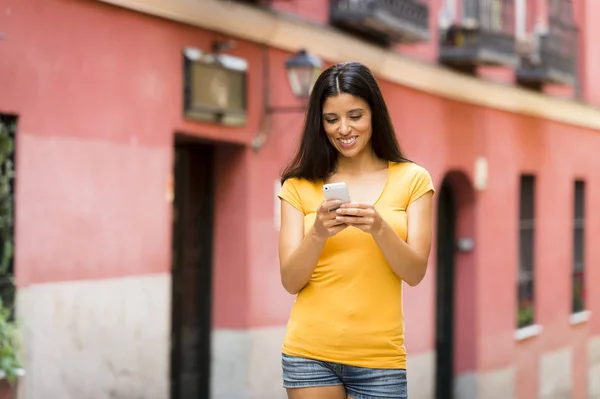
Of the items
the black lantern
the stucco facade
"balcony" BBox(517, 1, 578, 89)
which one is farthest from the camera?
"balcony" BBox(517, 1, 578, 89)

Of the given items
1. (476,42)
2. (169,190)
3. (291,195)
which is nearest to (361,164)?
(291,195)

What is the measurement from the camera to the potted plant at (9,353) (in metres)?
5.51

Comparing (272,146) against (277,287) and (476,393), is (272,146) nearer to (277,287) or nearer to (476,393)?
(277,287)

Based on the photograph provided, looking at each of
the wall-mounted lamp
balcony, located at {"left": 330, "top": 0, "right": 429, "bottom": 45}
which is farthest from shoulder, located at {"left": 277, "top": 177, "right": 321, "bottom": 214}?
balcony, located at {"left": 330, "top": 0, "right": 429, "bottom": 45}

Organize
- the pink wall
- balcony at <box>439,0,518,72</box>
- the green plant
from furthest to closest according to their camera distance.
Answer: balcony at <box>439,0,518,72</box> < the pink wall < the green plant

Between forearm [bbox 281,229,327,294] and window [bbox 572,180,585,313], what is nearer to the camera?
forearm [bbox 281,229,327,294]

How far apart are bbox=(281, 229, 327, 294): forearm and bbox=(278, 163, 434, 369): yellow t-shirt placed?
56 millimetres

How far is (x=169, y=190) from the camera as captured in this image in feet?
24.2

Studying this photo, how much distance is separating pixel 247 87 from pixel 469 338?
17.7 feet

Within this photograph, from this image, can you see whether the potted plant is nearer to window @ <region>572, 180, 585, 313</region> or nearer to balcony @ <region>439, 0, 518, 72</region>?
balcony @ <region>439, 0, 518, 72</region>

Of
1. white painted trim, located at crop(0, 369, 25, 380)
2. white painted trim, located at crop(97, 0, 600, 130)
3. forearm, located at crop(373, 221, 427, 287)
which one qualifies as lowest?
white painted trim, located at crop(0, 369, 25, 380)

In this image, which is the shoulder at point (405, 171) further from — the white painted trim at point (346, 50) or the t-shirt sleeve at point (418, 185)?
the white painted trim at point (346, 50)

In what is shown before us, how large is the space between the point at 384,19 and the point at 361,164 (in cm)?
628

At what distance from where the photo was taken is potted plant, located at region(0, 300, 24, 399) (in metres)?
5.51
